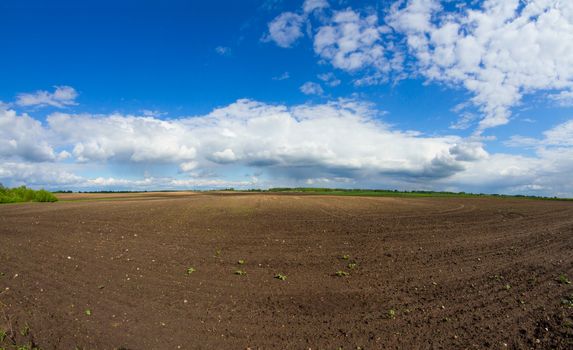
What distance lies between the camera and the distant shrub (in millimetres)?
37094

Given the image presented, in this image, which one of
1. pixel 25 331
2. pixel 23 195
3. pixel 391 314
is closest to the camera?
pixel 25 331

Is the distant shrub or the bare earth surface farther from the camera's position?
the distant shrub

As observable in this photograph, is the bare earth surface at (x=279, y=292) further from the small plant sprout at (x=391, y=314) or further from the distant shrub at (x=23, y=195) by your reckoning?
the distant shrub at (x=23, y=195)

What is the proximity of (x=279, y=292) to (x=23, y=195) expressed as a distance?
45.5 m

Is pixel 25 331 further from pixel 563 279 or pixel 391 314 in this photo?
pixel 563 279

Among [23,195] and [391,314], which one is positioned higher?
[23,195]

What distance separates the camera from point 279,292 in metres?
9.33

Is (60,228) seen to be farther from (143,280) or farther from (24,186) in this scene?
(24,186)

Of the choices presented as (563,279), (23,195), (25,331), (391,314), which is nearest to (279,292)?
(391,314)

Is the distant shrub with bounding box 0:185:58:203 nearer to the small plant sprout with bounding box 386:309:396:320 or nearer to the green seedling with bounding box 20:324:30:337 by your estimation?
the green seedling with bounding box 20:324:30:337

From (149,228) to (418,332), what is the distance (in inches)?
624

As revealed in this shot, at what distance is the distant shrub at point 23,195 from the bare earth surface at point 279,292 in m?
27.4

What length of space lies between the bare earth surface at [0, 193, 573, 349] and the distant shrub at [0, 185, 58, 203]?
27409 millimetres

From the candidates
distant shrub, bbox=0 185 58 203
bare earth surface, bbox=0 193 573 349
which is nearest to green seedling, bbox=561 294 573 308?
bare earth surface, bbox=0 193 573 349
